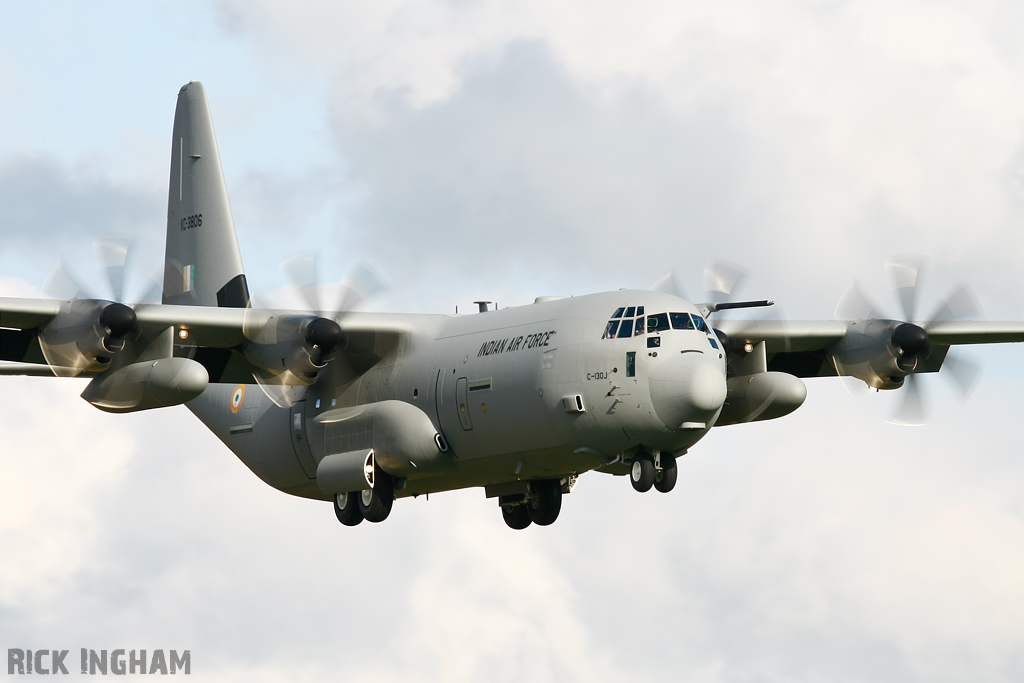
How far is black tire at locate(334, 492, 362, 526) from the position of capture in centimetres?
2703

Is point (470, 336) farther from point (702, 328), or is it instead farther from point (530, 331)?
point (702, 328)

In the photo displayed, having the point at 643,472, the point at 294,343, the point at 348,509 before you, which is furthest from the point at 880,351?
the point at 294,343

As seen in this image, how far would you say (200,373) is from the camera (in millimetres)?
23922

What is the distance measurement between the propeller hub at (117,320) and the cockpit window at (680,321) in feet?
28.1

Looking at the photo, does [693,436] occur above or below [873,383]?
below

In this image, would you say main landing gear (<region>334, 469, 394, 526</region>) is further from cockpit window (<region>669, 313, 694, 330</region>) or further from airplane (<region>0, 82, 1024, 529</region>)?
cockpit window (<region>669, 313, 694, 330</region>)

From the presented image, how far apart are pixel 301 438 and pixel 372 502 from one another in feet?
7.81

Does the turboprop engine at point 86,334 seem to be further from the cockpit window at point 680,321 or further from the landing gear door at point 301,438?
the cockpit window at point 680,321

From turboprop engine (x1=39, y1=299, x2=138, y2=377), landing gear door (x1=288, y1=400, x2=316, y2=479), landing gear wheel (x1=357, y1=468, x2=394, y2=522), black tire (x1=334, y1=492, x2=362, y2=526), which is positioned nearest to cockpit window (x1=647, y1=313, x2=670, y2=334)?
landing gear wheel (x1=357, y1=468, x2=394, y2=522)

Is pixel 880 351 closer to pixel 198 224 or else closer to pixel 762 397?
pixel 762 397

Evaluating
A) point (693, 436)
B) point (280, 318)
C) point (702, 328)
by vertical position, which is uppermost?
point (280, 318)

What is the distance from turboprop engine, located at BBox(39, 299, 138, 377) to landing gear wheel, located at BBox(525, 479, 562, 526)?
851cm

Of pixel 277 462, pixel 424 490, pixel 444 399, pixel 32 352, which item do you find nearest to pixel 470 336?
pixel 444 399

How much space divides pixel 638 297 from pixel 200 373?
278 inches
